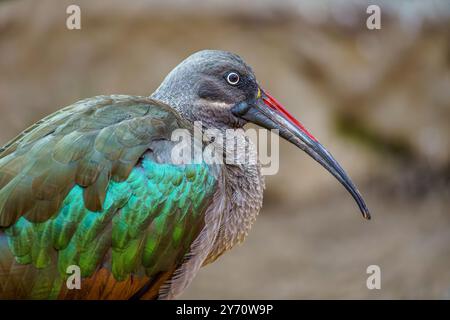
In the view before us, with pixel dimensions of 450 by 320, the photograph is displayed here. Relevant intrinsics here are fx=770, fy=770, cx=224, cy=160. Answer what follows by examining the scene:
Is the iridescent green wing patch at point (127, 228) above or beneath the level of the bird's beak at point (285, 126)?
beneath

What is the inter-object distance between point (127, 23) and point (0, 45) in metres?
1.72

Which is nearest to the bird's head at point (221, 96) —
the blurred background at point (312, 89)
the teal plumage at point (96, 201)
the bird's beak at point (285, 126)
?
the bird's beak at point (285, 126)

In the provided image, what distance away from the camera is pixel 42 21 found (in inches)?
404

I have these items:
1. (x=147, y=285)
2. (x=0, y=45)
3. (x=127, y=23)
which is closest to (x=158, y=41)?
(x=127, y=23)

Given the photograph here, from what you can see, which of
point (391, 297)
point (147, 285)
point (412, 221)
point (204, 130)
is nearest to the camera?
point (147, 285)

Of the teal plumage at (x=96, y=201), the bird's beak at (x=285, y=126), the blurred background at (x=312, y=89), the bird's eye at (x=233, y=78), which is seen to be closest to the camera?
the teal plumage at (x=96, y=201)

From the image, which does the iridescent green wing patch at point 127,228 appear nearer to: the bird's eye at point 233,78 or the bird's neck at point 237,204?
the bird's neck at point 237,204

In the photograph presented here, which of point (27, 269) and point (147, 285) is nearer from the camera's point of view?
point (27, 269)

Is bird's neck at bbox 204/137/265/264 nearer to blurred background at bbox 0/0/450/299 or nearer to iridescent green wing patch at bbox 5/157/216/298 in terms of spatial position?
iridescent green wing patch at bbox 5/157/216/298

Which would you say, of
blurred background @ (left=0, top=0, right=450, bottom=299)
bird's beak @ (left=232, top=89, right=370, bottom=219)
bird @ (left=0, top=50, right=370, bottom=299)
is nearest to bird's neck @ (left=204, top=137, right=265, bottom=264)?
bird @ (left=0, top=50, right=370, bottom=299)

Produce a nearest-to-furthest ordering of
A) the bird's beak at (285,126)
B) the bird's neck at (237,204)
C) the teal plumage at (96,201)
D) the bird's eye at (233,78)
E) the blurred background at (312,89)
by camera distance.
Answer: the teal plumage at (96,201), the bird's neck at (237,204), the bird's eye at (233,78), the bird's beak at (285,126), the blurred background at (312,89)

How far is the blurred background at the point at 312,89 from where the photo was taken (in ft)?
33.2

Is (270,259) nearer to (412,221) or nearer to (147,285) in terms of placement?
(412,221)

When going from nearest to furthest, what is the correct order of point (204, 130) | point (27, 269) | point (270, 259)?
1. point (27, 269)
2. point (204, 130)
3. point (270, 259)
